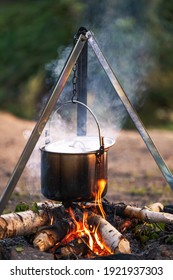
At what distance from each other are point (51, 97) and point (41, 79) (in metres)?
7.43

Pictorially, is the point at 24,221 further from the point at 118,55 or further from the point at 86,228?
the point at 118,55

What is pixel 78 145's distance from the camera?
3643 millimetres

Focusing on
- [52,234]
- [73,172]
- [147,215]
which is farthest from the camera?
[147,215]

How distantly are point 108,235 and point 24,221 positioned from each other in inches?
21.8

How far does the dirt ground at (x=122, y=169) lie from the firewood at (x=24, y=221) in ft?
4.58

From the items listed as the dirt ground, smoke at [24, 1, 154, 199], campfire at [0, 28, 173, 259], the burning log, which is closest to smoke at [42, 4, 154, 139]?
smoke at [24, 1, 154, 199]

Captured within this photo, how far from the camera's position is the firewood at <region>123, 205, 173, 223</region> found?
12.2 feet

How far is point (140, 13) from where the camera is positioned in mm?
9117

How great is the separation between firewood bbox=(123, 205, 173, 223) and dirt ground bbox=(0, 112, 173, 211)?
55.8 inches

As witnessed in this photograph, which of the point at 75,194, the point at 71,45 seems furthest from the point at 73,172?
the point at 71,45

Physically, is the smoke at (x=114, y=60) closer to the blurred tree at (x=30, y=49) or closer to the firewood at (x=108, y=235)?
the blurred tree at (x=30, y=49)

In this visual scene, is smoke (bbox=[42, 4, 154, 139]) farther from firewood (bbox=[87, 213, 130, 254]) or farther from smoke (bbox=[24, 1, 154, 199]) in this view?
firewood (bbox=[87, 213, 130, 254])
